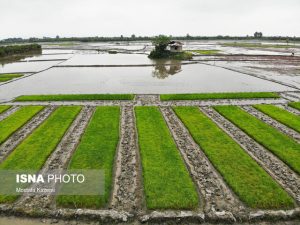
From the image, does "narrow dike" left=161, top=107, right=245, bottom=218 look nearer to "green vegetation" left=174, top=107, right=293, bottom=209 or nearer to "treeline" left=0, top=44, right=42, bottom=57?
"green vegetation" left=174, top=107, right=293, bottom=209

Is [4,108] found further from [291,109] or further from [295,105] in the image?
[295,105]

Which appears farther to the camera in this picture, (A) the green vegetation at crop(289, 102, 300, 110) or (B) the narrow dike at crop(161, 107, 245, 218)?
(A) the green vegetation at crop(289, 102, 300, 110)

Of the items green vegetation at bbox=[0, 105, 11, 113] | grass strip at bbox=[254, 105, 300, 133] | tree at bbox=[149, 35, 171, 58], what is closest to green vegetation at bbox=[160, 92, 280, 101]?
grass strip at bbox=[254, 105, 300, 133]

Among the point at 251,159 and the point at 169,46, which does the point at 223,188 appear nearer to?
the point at 251,159

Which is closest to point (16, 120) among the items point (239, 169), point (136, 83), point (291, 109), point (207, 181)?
point (207, 181)

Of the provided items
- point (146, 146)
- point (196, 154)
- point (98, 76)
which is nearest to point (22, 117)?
point (146, 146)
